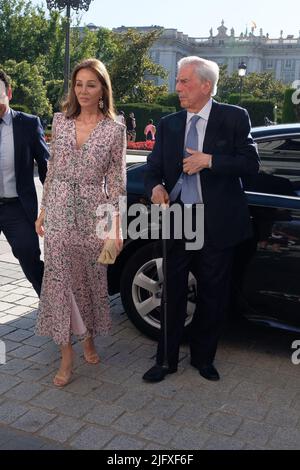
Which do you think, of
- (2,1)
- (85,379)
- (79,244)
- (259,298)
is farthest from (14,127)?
(2,1)

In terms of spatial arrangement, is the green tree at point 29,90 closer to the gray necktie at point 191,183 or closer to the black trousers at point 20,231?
the black trousers at point 20,231

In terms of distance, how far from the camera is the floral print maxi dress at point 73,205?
3.53m

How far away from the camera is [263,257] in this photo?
12.6 ft

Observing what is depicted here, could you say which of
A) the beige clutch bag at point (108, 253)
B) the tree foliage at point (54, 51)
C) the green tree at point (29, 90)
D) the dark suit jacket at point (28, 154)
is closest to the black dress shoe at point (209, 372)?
the beige clutch bag at point (108, 253)

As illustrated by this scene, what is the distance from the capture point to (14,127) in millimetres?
3977

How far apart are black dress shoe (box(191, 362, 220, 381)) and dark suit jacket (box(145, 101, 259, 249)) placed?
32.6 inches

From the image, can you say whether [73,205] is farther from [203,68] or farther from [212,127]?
[203,68]

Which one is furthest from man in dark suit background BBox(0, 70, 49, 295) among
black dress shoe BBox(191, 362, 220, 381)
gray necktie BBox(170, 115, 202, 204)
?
black dress shoe BBox(191, 362, 220, 381)

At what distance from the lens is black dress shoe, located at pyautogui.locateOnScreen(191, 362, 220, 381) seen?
12.5ft

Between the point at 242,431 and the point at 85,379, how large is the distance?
3.55 feet

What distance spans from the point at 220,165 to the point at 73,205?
0.90 meters

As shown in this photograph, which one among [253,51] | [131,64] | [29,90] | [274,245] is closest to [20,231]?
[274,245]

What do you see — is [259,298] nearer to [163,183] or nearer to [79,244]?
[163,183]
